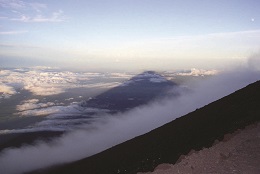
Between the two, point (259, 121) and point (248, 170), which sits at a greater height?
point (259, 121)

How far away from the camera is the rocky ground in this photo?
18.2 metres

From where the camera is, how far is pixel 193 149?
23.5m

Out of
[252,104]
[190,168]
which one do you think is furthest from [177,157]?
[252,104]

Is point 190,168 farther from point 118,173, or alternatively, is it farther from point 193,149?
point 118,173

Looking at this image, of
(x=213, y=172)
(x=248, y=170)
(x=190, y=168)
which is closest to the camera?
(x=248, y=170)

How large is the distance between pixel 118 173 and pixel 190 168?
11.8m

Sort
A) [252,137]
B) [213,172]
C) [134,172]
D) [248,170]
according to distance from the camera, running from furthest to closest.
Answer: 1. [134,172]
2. [252,137]
3. [213,172]
4. [248,170]

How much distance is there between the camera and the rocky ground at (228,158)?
1823 centimetres

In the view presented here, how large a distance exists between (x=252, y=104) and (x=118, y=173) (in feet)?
57.8

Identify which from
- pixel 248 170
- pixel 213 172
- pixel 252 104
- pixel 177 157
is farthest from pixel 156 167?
pixel 252 104

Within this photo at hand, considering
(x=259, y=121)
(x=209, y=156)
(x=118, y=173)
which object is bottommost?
(x=118, y=173)

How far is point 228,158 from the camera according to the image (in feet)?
64.1

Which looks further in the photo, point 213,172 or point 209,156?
point 209,156

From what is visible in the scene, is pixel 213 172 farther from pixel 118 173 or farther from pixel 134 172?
pixel 118 173
